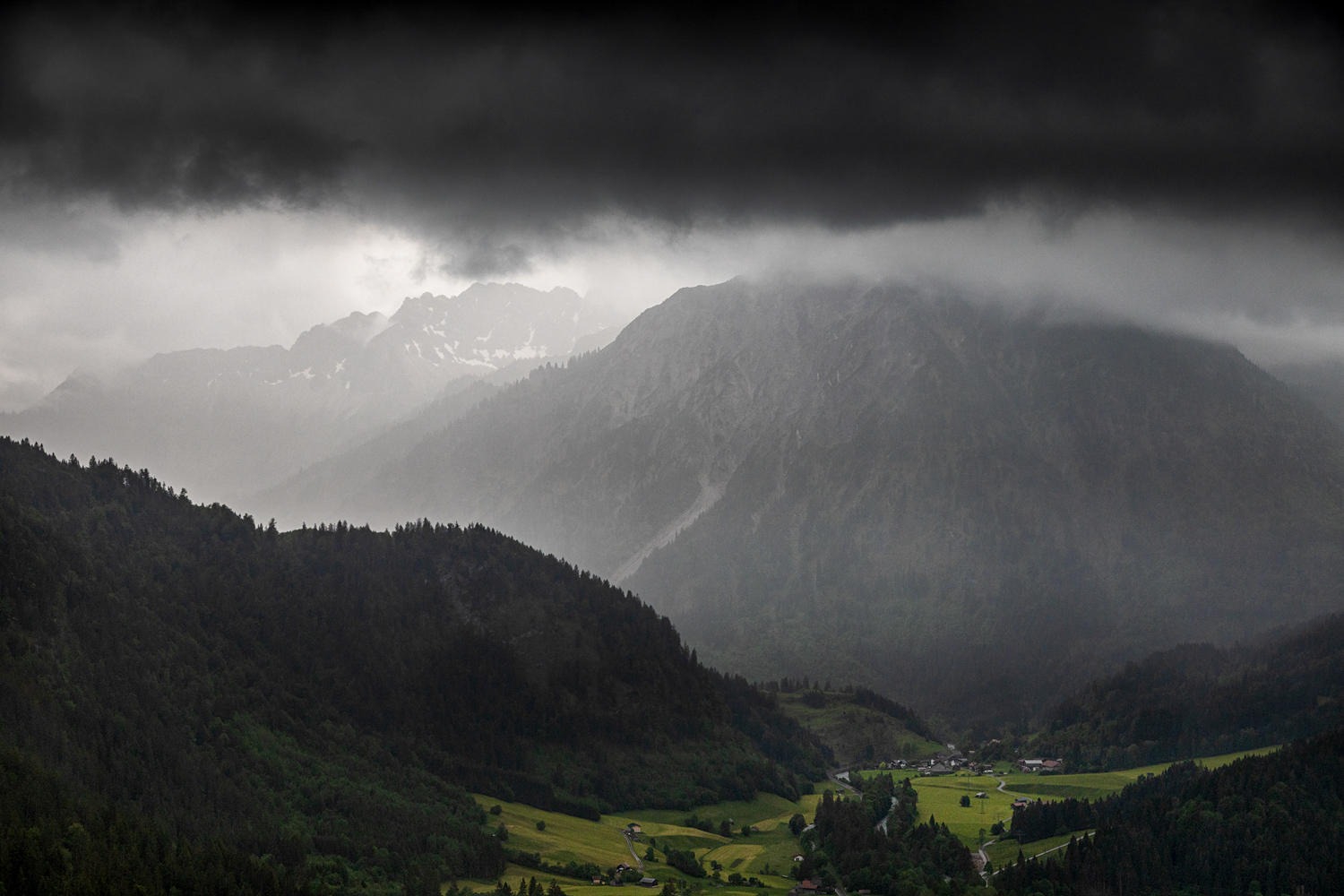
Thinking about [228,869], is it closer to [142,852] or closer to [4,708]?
[142,852]

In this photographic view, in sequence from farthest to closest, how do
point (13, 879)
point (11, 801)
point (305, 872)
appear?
point (305, 872) < point (11, 801) < point (13, 879)

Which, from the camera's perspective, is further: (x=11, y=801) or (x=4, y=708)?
(x=4, y=708)

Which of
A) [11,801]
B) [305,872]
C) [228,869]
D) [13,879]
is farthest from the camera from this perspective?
[305,872]

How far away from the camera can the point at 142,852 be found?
17575 cm

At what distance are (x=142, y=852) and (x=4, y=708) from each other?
32184 millimetres

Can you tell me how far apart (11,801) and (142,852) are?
679 inches

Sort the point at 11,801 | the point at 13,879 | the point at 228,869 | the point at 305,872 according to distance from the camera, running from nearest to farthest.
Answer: the point at 13,879, the point at 11,801, the point at 228,869, the point at 305,872

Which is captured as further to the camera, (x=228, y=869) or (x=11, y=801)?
(x=228, y=869)

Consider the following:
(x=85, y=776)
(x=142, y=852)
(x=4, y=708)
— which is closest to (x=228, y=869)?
(x=142, y=852)

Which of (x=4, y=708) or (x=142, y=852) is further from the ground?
(x=4, y=708)

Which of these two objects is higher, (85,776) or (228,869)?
(85,776)

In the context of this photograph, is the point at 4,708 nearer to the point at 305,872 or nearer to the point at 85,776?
the point at 85,776

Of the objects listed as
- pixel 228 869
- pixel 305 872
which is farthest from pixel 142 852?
pixel 305 872

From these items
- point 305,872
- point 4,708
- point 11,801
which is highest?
point 4,708
